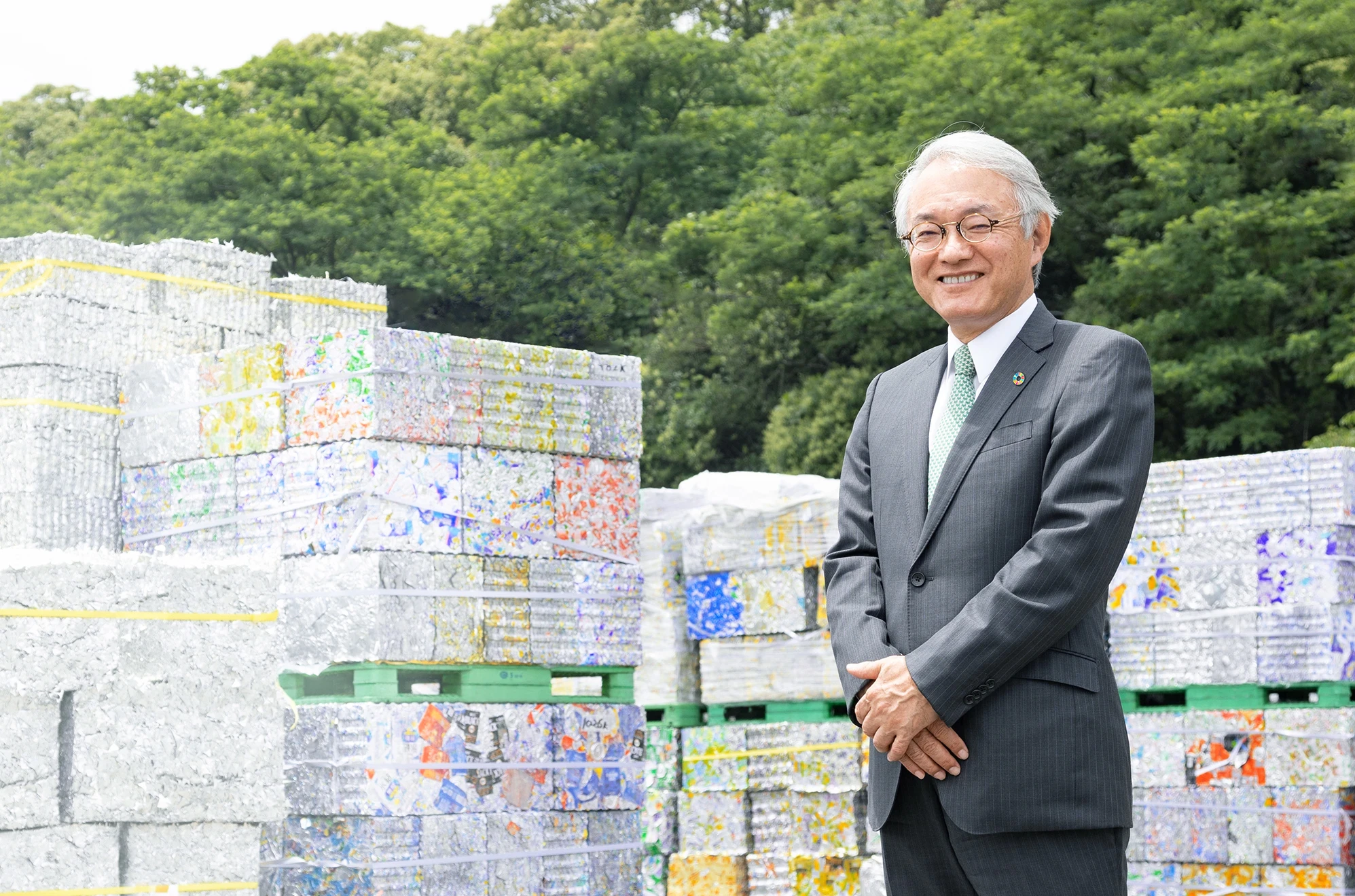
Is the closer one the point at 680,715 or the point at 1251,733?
the point at 1251,733

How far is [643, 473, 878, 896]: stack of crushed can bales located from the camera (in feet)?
26.1

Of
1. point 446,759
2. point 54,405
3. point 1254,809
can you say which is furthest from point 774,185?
point 446,759

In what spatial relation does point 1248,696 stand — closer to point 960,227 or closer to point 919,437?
point 919,437

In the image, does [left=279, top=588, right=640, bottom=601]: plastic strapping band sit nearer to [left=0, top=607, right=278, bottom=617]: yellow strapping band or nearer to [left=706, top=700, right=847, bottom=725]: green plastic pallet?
[left=0, top=607, right=278, bottom=617]: yellow strapping band

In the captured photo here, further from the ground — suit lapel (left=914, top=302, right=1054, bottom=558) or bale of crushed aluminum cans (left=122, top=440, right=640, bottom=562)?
bale of crushed aluminum cans (left=122, top=440, right=640, bottom=562)

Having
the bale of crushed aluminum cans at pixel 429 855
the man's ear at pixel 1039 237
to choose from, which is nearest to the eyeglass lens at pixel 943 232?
the man's ear at pixel 1039 237

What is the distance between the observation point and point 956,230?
3045 millimetres

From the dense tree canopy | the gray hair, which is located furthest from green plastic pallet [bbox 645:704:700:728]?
the dense tree canopy

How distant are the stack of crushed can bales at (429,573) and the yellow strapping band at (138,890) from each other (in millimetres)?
673

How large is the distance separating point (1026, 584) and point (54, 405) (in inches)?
189

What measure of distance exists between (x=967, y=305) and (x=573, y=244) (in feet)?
97.9

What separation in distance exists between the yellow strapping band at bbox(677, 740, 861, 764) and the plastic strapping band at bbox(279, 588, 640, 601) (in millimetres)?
2066

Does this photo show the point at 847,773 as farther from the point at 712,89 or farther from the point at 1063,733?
the point at 712,89

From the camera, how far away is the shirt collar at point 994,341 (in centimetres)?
307
